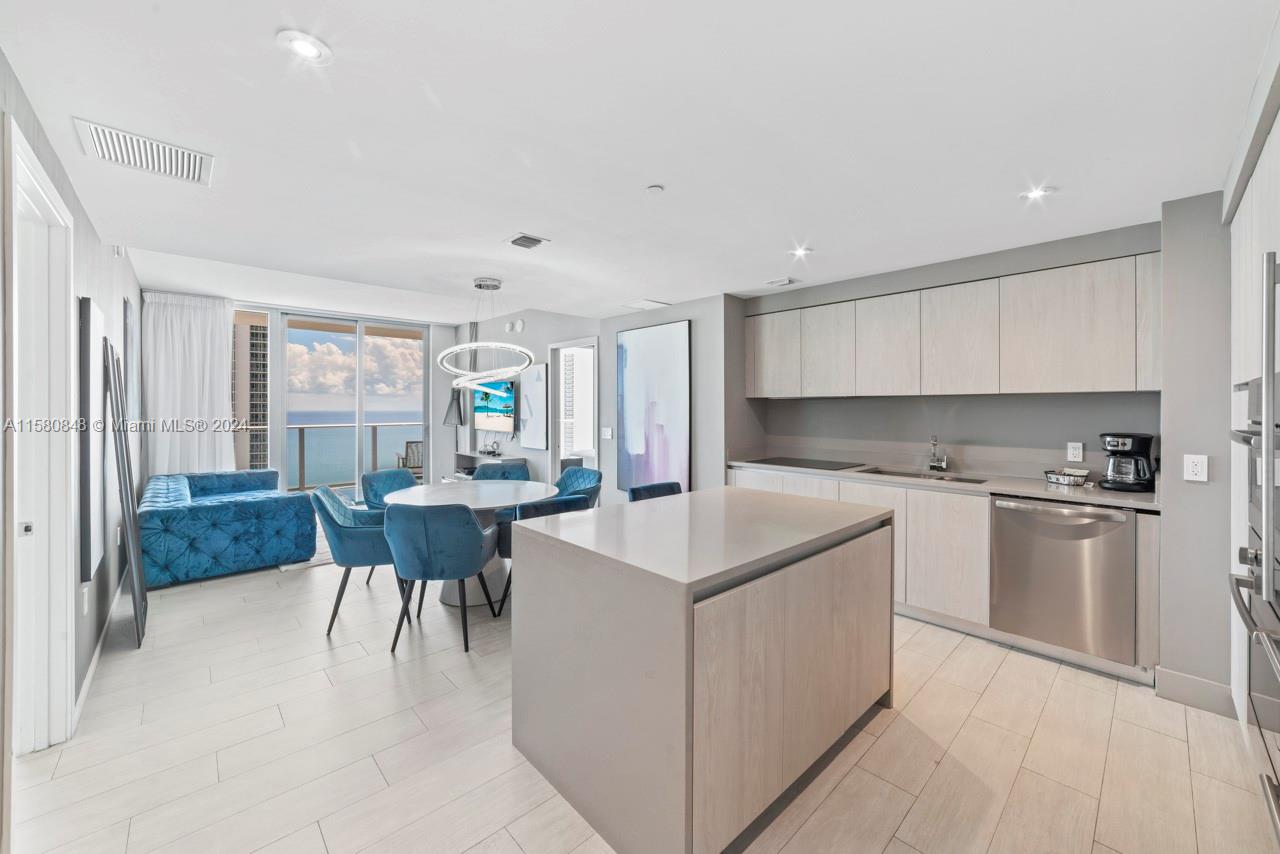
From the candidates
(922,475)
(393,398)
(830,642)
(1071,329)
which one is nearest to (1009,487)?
(922,475)

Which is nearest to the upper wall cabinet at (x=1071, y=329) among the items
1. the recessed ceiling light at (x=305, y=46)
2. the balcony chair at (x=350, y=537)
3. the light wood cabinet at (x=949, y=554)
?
the light wood cabinet at (x=949, y=554)

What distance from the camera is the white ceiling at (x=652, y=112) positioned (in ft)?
4.59

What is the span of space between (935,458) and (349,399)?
264 inches

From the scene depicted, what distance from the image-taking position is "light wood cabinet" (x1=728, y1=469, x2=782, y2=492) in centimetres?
420

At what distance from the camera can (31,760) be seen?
2.05 meters

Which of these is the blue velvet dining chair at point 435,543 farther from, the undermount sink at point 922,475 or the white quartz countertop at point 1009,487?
the undermount sink at point 922,475

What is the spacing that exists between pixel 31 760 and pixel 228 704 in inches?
23.5

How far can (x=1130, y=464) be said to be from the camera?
9.68ft

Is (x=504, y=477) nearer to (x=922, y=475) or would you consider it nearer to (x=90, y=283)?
(x=90, y=283)

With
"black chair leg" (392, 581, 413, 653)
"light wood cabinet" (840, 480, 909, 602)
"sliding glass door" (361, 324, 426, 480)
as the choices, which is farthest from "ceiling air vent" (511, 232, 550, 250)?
"sliding glass door" (361, 324, 426, 480)

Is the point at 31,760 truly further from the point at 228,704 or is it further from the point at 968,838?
the point at 968,838

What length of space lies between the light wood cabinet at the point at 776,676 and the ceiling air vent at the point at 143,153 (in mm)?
2589

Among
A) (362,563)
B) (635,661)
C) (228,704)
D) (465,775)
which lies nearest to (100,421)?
(362,563)

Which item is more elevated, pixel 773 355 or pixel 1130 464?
pixel 773 355
